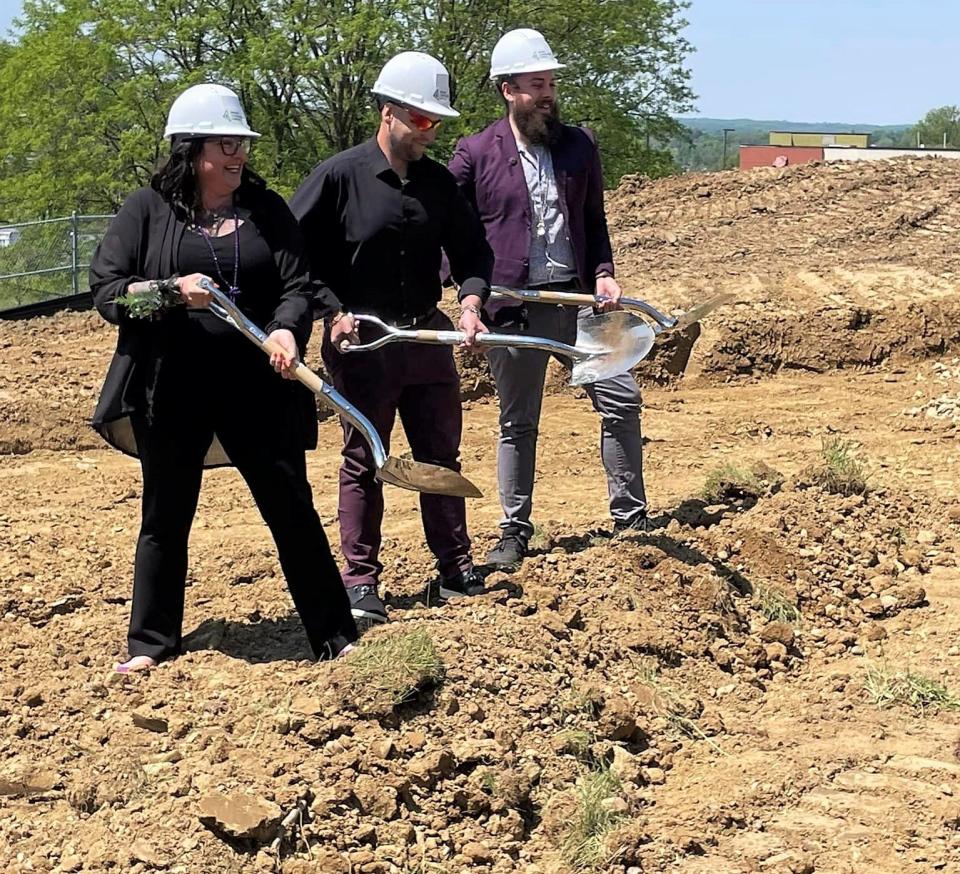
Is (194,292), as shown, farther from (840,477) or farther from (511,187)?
(840,477)

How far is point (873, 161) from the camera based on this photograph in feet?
58.4

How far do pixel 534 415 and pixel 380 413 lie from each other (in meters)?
0.98

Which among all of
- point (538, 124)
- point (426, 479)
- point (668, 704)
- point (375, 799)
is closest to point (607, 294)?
point (538, 124)

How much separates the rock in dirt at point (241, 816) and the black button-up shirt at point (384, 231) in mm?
1841

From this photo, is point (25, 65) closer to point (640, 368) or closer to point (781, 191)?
point (781, 191)

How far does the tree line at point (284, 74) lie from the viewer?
26891mm

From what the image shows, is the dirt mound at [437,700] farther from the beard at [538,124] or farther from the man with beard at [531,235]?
the beard at [538,124]

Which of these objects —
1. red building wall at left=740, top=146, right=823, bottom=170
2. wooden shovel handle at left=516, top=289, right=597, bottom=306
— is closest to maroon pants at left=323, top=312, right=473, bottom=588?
wooden shovel handle at left=516, top=289, right=597, bottom=306

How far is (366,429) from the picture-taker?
4.37 m

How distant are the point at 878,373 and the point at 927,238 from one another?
11.9 feet

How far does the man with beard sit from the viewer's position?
528cm

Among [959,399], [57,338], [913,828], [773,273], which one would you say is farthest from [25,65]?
[913,828]

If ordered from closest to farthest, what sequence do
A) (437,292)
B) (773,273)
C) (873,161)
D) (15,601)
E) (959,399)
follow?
(437,292) → (15,601) → (959,399) → (773,273) → (873,161)

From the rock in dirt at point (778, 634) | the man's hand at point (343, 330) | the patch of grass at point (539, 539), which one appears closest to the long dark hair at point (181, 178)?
the man's hand at point (343, 330)
